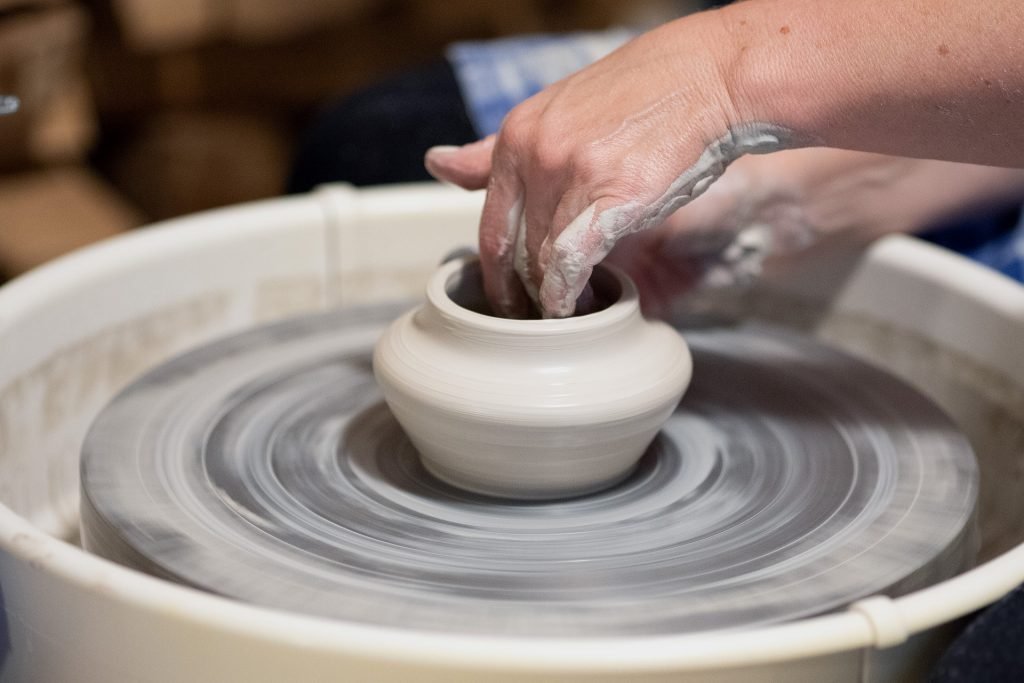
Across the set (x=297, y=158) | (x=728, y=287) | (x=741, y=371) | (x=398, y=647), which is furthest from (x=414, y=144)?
(x=398, y=647)

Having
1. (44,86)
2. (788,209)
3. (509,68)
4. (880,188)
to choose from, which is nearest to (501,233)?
(788,209)

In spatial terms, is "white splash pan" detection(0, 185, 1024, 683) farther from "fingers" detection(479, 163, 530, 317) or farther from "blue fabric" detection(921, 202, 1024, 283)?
"fingers" detection(479, 163, 530, 317)

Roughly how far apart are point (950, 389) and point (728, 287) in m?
0.27

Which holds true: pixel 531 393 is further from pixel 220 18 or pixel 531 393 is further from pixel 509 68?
pixel 220 18

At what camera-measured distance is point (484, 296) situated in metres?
1.04

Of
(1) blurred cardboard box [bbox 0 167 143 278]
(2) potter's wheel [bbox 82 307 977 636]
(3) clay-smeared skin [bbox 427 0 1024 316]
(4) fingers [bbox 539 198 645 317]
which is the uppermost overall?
(3) clay-smeared skin [bbox 427 0 1024 316]

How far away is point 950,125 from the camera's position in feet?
2.80

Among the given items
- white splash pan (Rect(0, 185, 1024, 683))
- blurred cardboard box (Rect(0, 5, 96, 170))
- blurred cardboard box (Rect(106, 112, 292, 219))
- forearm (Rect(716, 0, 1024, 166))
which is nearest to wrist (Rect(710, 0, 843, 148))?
forearm (Rect(716, 0, 1024, 166))

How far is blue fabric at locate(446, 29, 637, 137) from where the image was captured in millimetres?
1589

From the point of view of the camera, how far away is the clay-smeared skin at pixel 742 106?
83 centimetres

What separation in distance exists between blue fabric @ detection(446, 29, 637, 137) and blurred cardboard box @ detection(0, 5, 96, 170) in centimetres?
86

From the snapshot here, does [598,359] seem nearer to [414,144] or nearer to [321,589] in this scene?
[321,589]

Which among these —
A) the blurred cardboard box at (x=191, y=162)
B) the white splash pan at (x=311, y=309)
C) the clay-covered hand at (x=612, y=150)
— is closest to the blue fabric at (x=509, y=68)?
the white splash pan at (x=311, y=309)

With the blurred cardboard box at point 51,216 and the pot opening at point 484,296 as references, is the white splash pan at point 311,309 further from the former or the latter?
the blurred cardboard box at point 51,216
